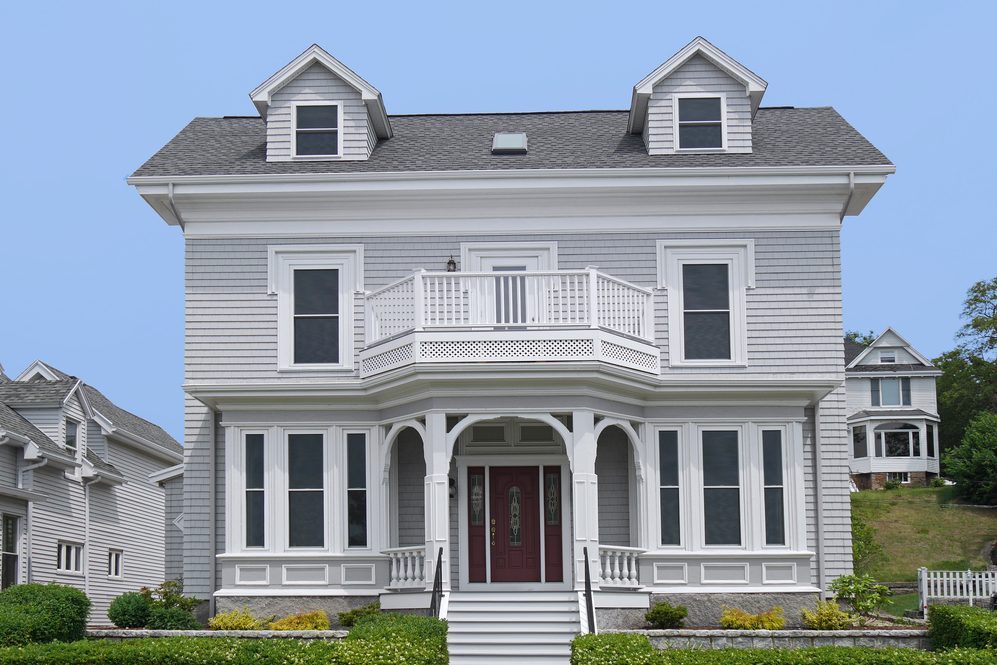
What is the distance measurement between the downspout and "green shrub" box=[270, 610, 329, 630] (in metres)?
8.43

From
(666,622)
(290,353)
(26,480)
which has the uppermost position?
(290,353)

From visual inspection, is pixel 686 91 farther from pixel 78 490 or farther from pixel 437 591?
pixel 78 490

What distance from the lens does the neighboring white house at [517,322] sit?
2148 centimetres

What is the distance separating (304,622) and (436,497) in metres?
2.98

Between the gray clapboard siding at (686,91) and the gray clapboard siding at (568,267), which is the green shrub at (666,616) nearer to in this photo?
the gray clapboard siding at (568,267)

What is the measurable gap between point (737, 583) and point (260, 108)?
12.3 m

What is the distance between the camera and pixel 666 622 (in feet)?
67.0

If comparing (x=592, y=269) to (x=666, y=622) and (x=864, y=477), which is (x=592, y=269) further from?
(x=864, y=477)

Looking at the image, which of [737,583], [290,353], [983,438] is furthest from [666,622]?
[983,438]

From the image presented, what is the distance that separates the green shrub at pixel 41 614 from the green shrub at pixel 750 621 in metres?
10.1

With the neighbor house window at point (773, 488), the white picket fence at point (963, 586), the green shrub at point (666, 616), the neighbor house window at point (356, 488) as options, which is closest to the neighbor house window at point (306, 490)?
the neighbor house window at point (356, 488)

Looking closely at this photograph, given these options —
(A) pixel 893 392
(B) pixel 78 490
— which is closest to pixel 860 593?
(B) pixel 78 490

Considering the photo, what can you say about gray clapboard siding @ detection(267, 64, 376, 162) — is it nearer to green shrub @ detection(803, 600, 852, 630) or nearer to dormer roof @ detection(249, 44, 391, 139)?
dormer roof @ detection(249, 44, 391, 139)

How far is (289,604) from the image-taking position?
2138cm
